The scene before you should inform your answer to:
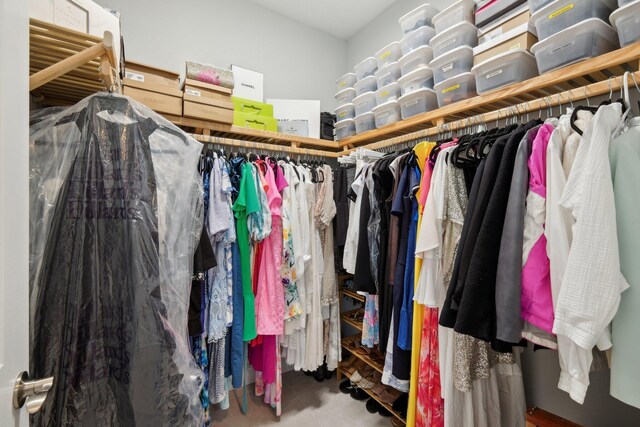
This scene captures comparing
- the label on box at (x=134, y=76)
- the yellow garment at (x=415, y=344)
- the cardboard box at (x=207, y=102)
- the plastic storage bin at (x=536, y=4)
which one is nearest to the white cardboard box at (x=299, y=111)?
the cardboard box at (x=207, y=102)

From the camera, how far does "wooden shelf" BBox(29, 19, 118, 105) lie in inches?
27.9

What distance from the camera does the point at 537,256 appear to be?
0.81 metres

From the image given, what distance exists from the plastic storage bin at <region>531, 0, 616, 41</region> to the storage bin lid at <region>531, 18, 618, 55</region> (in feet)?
A: 0.20

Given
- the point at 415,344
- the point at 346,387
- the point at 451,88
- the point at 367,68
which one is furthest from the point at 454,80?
the point at 346,387

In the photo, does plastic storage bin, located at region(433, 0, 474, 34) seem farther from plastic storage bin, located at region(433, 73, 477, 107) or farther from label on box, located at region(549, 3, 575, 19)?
label on box, located at region(549, 3, 575, 19)

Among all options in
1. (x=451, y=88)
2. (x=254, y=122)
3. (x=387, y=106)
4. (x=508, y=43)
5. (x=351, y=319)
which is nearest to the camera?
(x=508, y=43)

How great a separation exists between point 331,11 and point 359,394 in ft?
10.0

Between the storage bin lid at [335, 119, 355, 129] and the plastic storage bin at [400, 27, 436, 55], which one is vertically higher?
the plastic storage bin at [400, 27, 436, 55]

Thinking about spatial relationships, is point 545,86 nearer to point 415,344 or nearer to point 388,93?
point 388,93

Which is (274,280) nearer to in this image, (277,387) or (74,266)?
(277,387)

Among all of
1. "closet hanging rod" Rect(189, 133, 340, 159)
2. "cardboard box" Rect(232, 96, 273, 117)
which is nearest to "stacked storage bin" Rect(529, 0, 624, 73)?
"closet hanging rod" Rect(189, 133, 340, 159)

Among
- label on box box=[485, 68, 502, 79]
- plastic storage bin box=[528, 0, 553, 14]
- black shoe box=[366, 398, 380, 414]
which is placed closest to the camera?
plastic storage bin box=[528, 0, 553, 14]

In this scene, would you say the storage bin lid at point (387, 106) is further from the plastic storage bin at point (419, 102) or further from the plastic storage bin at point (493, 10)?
the plastic storage bin at point (493, 10)

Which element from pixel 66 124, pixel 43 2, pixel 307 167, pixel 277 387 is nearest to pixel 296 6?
pixel 307 167
